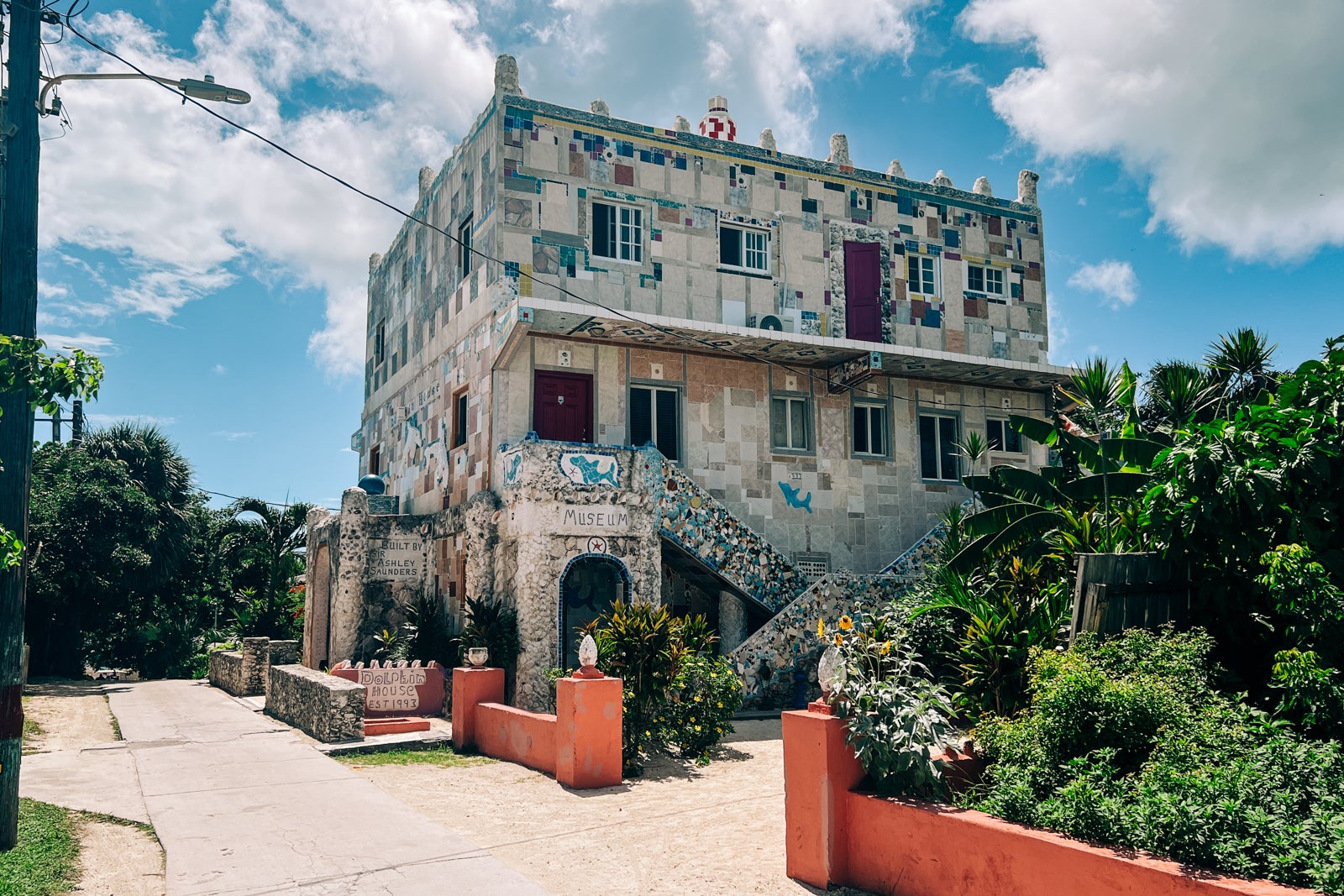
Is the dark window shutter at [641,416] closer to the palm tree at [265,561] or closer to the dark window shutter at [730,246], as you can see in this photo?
the dark window shutter at [730,246]

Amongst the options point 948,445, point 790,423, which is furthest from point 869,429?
point 948,445

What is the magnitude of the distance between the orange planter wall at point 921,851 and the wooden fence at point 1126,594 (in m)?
2.68

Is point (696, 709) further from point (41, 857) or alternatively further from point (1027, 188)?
point (1027, 188)

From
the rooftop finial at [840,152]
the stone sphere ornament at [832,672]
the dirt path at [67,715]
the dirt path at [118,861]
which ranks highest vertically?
the rooftop finial at [840,152]

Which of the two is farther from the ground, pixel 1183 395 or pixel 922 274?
pixel 922 274

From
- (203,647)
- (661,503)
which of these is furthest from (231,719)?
(203,647)

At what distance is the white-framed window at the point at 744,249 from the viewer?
22109 mm

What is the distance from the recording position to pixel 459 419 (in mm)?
21766

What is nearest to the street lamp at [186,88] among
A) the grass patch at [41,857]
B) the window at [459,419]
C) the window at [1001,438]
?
the grass patch at [41,857]

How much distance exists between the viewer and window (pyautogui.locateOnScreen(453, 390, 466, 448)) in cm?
2148

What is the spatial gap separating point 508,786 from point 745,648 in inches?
260

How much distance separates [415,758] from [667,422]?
9.08 metres

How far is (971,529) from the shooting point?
505 inches

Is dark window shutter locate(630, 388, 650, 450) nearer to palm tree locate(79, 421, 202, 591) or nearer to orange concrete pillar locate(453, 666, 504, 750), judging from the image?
orange concrete pillar locate(453, 666, 504, 750)
